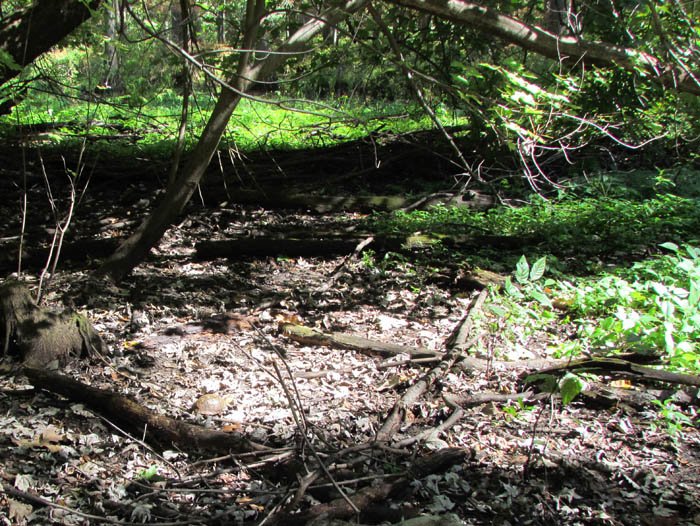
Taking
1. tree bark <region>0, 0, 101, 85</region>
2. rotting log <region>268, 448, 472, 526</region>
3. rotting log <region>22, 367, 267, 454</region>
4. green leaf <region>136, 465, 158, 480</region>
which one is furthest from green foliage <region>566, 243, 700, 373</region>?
tree bark <region>0, 0, 101, 85</region>

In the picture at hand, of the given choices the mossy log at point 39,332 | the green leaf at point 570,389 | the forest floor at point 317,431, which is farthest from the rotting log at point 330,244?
the green leaf at point 570,389

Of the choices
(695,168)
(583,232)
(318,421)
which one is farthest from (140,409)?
(695,168)

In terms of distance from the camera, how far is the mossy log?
138 inches

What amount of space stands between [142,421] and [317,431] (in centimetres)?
91

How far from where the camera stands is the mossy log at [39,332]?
138 inches

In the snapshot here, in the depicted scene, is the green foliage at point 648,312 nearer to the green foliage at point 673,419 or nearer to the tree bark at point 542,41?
the green foliage at point 673,419

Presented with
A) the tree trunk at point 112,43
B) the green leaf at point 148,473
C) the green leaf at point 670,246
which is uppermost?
the tree trunk at point 112,43

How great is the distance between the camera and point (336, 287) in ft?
17.7

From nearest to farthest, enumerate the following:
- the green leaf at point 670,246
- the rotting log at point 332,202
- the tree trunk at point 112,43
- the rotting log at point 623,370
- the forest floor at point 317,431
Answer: the forest floor at point 317,431
the rotting log at point 623,370
the green leaf at point 670,246
the tree trunk at point 112,43
the rotting log at point 332,202

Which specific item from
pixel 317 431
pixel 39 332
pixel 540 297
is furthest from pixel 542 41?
pixel 39 332

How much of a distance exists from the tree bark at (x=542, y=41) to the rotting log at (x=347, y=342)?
2.99 m

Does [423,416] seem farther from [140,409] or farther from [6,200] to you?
[6,200]

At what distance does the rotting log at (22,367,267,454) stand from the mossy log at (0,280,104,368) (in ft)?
1.09

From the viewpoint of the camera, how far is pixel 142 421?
9.32ft
